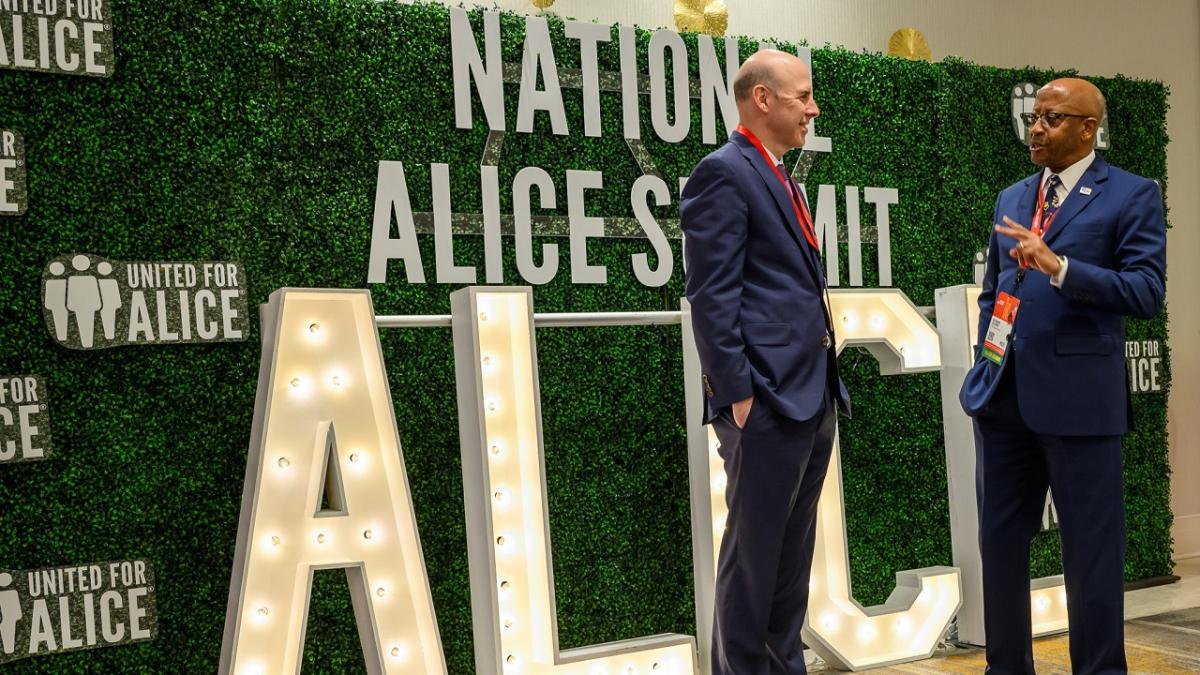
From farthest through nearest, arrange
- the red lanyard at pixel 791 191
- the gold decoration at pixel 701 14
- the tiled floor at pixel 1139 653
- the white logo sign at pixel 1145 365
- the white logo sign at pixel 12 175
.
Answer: the white logo sign at pixel 1145 365 → the gold decoration at pixel 701 14 → the tiled floor at pixel 1139 653 → the white logo sign at pixel 12 175 → the red lanyard at pixel 791 191

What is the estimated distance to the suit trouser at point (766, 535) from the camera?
276cm

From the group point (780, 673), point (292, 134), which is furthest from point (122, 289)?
point (780, 673)

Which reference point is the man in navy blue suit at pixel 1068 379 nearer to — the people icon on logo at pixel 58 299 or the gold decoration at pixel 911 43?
the gold decoration at pixel 911 43

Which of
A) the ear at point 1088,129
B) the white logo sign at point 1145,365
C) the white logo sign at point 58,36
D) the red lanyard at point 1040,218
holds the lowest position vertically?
the white logo sign at point 1145,365

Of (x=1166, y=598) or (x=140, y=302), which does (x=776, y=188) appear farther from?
(x=1166, y=598)

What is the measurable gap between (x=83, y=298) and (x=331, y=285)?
0.67 m

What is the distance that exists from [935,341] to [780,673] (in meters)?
1.46

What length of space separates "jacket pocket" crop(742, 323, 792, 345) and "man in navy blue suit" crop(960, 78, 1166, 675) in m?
0.58

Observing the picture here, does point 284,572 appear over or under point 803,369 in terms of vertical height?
under

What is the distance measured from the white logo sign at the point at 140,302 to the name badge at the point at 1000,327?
2.03 meters

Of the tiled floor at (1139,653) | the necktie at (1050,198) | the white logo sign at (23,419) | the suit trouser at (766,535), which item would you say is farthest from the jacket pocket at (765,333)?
the white logo sign at (23,419)

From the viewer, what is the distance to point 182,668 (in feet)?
10.4

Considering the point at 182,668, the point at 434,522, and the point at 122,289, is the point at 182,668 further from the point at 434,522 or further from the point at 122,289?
the point at 122,289

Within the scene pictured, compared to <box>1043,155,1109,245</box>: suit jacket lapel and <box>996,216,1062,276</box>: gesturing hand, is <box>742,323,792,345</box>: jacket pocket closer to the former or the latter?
<box>996,216,1062,276</box>: gesturing hand
